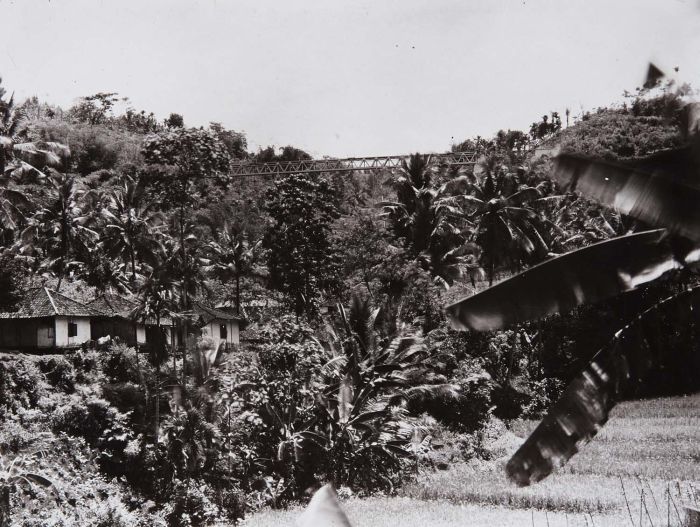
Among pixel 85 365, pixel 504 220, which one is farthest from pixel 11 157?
pixel 504 220

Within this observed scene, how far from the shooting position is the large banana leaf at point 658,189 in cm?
207

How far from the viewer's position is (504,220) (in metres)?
21.7

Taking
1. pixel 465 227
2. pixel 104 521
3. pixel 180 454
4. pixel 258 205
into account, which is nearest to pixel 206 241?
pixel 258 205

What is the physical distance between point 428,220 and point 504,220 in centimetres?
341

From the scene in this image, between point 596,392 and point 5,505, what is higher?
point 596,392

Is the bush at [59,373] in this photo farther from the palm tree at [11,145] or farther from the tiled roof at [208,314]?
the tiled roof at [208,314]

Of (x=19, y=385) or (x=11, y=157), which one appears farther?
(x=11, y=157)

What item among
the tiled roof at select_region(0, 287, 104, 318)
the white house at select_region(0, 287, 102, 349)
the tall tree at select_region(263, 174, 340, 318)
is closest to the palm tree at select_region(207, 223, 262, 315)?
the tall tree at select_region(263, 174, 340, 318)

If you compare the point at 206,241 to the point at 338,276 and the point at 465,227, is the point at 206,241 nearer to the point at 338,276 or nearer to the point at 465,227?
the point at 338,276

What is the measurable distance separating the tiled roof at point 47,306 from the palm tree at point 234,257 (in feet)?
26.4

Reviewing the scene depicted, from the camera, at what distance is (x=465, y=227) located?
25.0 metres

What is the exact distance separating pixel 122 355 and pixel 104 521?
6585 millimetres

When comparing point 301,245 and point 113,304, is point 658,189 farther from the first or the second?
point 113,304

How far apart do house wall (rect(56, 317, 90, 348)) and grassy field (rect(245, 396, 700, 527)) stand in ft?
35.6
